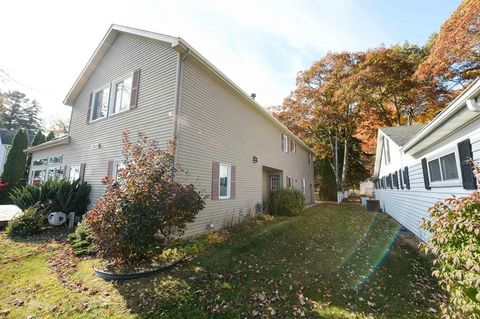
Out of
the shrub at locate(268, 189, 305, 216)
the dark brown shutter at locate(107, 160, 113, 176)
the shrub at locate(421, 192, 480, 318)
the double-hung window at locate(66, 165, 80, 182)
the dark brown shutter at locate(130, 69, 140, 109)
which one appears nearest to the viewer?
the shrub at locate(421, 192, 480, 318)

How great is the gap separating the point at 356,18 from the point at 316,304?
10892mm

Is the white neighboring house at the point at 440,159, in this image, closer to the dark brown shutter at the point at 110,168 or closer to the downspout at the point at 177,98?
the downspout at the point at 177,98

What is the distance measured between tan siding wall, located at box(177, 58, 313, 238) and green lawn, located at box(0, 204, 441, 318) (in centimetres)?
264

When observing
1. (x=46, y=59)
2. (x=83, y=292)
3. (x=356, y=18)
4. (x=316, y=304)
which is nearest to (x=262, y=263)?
(x=316, y=304)

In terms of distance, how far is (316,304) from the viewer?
3.72 m

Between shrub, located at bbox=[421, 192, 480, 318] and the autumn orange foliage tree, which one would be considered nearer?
shrub, located at bbox=[421, 192, 480, 318]

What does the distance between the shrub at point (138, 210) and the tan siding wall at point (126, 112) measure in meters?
2.22

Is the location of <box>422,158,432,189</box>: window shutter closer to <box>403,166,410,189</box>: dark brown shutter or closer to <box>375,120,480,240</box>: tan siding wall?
<box>375,120,480,240</box>: tan siding wall

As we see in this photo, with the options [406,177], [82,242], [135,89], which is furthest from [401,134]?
[82,242]

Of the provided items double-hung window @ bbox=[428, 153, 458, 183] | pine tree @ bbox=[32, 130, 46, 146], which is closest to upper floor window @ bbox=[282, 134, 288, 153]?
double-hung window @ bbox=[428, 153, 458, 183]

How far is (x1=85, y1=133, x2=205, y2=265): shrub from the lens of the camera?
4473mm

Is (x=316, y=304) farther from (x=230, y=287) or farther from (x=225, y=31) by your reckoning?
(x=225, y=31)

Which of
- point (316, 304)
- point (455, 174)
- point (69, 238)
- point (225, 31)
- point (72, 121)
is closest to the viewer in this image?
point (316, 304)

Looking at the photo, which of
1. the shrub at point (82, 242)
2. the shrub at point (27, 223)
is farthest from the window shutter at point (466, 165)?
the shrub at point (27, 223)
